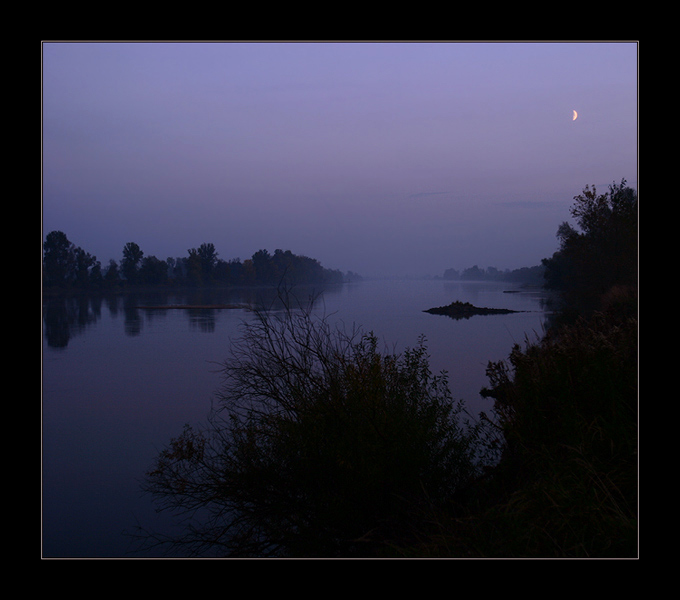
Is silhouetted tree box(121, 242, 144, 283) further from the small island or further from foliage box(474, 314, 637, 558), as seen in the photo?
foliage box(474, 314, 637, 558)

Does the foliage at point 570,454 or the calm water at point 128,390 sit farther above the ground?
the foliage at point 570,454

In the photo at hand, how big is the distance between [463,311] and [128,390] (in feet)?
65.1

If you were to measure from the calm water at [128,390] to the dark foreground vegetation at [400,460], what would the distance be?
3.41 feet

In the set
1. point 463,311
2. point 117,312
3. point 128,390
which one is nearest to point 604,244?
point 463,311

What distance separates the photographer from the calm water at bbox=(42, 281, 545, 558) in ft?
26.7

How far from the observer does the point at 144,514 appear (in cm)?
802

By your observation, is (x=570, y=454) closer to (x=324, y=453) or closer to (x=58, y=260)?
(x=324, y=453)

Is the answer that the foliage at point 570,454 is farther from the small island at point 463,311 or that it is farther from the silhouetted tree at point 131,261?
the silhouetted tree at point 131,261

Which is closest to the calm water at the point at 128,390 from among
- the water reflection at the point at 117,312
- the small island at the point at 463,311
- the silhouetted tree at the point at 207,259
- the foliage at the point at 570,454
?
the water reflection at the point at 117,312

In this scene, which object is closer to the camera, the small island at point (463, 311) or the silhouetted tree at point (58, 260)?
the small island at point (463, 311)

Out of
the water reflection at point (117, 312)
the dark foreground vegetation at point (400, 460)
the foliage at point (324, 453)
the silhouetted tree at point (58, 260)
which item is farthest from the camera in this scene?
the silhouetted tree at point (58, 260)

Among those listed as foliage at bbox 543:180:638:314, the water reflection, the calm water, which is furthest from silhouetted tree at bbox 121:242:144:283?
foliage at bbox 543:180:638:314

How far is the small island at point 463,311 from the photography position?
100 ft
